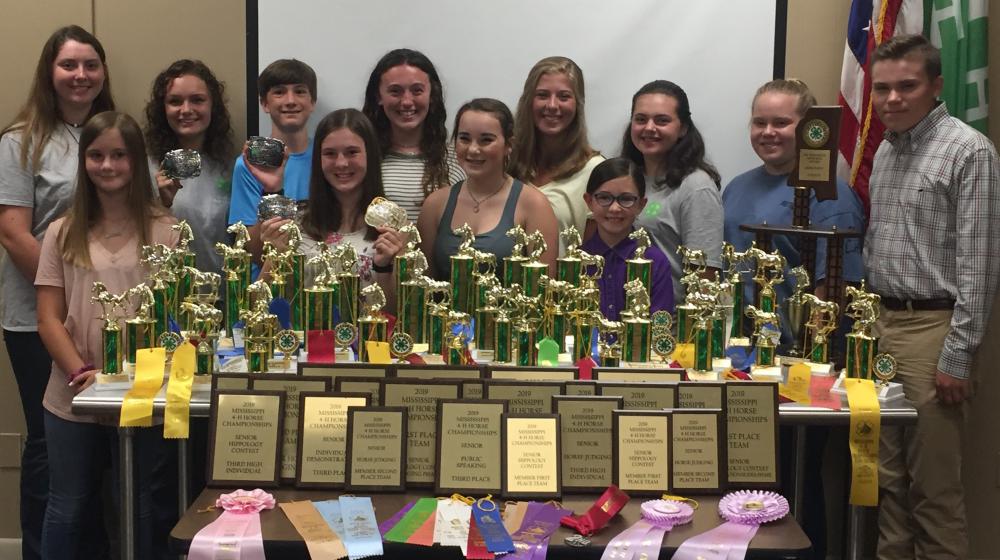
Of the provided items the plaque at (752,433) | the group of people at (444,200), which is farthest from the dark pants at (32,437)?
the plaque at (752,433)

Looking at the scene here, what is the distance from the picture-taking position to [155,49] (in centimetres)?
402

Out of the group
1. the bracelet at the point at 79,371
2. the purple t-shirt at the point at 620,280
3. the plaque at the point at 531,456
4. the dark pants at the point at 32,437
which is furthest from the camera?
the dark pants at the point at 32,437

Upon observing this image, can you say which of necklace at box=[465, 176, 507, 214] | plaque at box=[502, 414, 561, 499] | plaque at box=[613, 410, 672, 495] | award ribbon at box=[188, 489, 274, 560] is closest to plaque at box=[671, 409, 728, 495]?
plaque at box=[613, 410, 672, 495]

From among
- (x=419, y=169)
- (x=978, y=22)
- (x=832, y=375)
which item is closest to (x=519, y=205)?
(x=419, y=169)

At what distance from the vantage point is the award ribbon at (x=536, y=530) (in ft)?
7.03

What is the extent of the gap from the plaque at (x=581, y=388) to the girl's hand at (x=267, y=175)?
1.63 metres

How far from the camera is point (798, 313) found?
2.89m

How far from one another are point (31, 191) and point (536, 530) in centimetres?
229

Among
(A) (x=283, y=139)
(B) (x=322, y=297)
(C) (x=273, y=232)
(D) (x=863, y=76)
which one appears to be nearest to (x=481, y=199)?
(C) (x=273, y=232)

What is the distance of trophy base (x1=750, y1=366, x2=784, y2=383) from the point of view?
9.09ft

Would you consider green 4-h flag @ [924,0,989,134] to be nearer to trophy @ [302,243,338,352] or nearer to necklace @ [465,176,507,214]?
necklace @ [465,176,507,214]

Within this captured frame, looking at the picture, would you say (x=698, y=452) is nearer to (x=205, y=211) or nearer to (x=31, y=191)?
(x=205, y=211)

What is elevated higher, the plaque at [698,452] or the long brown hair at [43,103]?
the long brown hair at [43,103]

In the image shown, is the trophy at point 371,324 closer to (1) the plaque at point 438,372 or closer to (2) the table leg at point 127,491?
(1) the plaque at point 438,372
